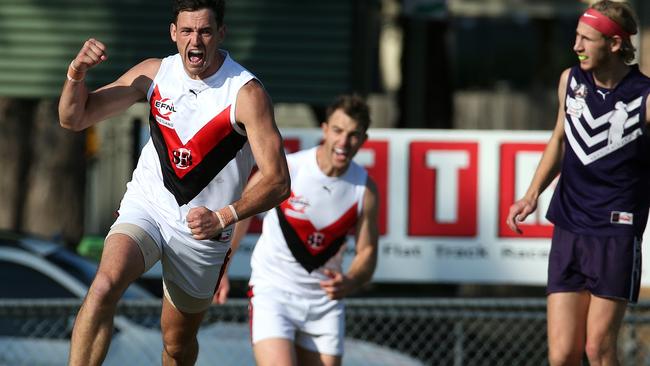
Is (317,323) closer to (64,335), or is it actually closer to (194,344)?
(194,344)

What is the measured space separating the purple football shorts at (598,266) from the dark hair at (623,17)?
0.97 meters

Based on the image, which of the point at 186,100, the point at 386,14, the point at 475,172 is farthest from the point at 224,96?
the point at 386,14

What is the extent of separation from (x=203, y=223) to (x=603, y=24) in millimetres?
2367

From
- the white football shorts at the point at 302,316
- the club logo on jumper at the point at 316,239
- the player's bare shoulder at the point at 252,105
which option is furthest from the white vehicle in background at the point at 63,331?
the player's bare shoulder at the point at 252,105

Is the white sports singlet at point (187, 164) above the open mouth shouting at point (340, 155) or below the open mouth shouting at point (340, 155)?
above

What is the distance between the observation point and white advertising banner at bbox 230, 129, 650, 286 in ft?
37.8

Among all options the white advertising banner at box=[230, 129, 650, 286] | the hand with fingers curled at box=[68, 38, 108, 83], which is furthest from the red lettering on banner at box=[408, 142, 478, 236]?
the hand with fingers curled at box=[68, 38, 108, 83]

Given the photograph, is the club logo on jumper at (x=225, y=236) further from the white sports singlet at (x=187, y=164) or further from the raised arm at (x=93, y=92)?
the raised arm at (x=93, y=92)

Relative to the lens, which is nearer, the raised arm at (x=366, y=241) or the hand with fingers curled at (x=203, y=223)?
the hand with fingers curled at (x=203, y=223)

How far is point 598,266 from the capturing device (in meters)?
7.27

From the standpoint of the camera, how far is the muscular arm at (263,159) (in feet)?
21.5

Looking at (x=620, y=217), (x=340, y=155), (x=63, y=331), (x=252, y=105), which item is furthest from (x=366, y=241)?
(x=63, y=331)

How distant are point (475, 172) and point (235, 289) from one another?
8.15 feet

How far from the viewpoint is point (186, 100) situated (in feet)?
22.4
